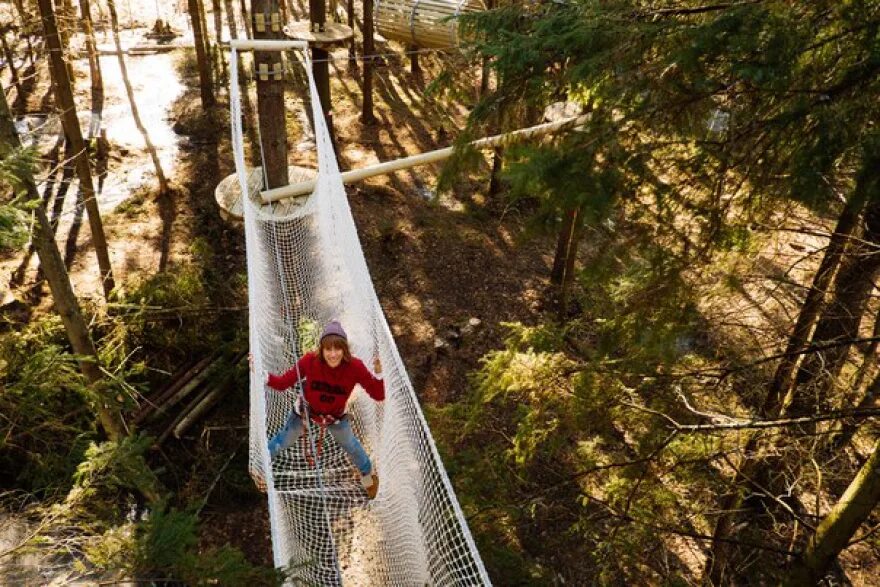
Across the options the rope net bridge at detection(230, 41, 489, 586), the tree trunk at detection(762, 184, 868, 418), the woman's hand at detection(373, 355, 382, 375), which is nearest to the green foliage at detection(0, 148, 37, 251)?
the rope net bridge at detection(230, 41, 489, 586)

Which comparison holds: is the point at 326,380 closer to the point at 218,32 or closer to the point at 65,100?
the point at 65,100

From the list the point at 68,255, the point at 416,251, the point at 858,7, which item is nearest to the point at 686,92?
the point at 858,7

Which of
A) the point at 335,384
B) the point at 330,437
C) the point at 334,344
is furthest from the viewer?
the point at 330,437

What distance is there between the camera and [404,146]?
8.44 meters

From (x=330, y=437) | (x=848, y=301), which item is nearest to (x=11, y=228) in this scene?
(x=330, y=437)

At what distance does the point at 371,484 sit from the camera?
306 cm

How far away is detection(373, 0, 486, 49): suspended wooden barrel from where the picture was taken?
21.3 ft

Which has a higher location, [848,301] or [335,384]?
[848,301]

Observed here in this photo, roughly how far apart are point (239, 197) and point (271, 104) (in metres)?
0.68

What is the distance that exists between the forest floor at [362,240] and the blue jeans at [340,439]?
139 cm

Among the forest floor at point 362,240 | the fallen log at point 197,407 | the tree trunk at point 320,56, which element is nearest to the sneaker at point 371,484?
the forest floor at point 362,240

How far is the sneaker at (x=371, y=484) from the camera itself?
3.05 metres

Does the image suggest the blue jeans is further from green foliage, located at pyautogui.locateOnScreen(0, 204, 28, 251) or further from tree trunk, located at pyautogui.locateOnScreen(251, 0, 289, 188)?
tree trunk, located at pyautogui.locateOnScreen(251, 0, 289, 188)

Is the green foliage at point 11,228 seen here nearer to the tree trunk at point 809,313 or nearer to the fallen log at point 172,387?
the fallen log at point 172,387
